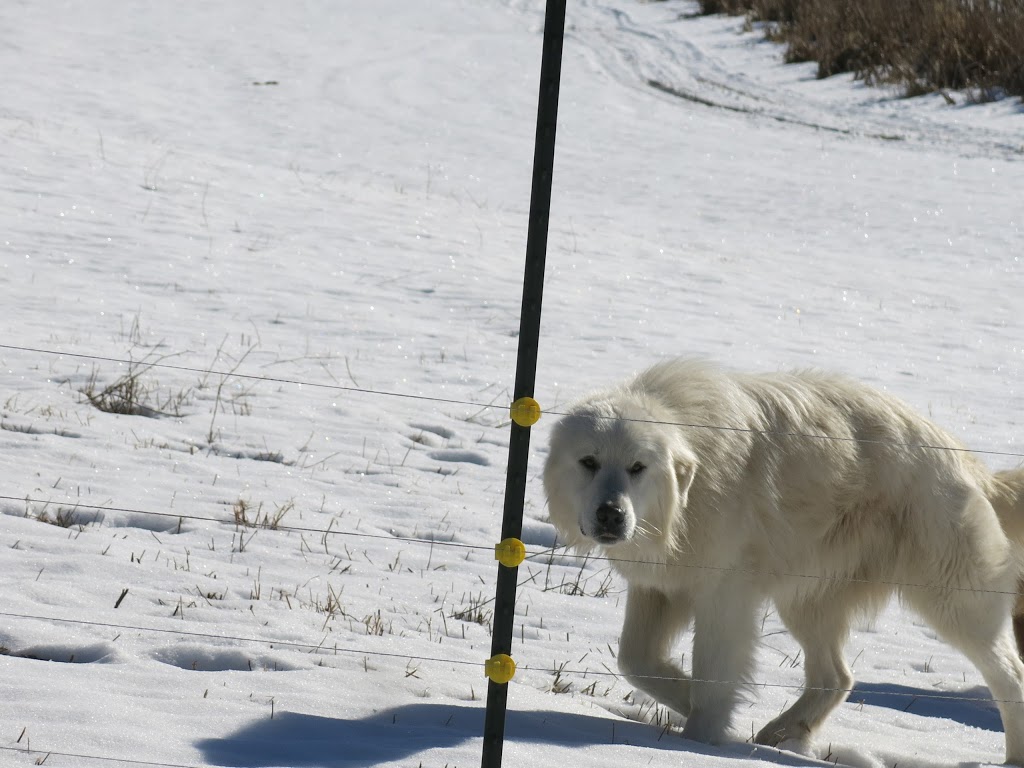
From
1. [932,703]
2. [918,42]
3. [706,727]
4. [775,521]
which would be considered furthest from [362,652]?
[918,42]

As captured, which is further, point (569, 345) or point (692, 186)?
point (692, 186)

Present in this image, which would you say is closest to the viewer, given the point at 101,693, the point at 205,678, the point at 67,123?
the point at 101,693

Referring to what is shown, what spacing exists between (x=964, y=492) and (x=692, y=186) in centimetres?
1194

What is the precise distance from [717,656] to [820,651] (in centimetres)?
81

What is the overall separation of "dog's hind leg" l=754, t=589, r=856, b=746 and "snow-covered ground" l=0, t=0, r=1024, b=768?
0.13 m

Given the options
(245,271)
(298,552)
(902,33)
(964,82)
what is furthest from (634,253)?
(902,33)

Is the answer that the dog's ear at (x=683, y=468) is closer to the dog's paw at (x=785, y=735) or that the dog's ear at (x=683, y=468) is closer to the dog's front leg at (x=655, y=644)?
the dog's front leg at (x=655, y=644)

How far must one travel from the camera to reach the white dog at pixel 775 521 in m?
4.48

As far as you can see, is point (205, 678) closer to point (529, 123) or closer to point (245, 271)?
point (245, 271)

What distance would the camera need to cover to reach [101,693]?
369 centimetres

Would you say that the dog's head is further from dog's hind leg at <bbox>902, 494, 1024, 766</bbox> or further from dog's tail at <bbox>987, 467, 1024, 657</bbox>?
dog's tail at <bbox>987, 467, 1024, 657</bbox>

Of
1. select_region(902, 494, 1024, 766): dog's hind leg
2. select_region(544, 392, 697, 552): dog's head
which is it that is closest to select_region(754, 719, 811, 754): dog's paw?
select_region(902, 494, 1024, 766): dog's hind leg

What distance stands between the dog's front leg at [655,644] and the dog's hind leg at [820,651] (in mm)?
498

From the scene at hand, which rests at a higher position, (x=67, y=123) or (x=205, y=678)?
(x=67, y=123)
